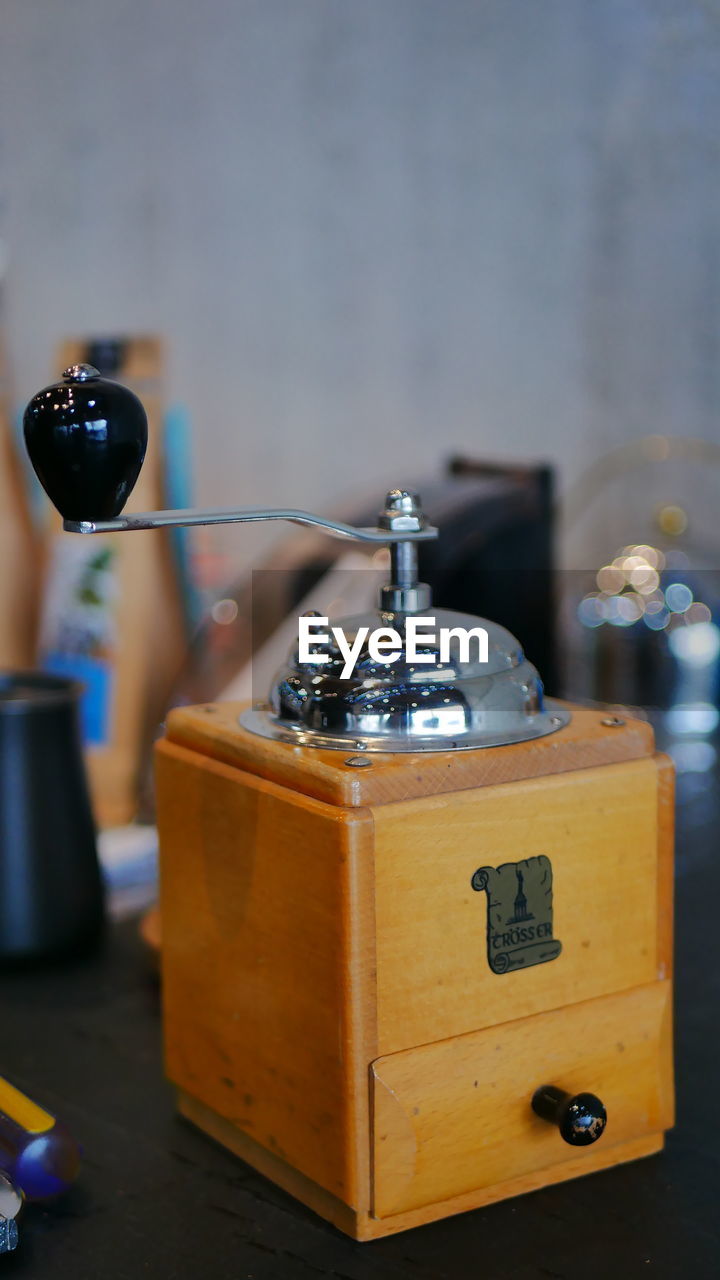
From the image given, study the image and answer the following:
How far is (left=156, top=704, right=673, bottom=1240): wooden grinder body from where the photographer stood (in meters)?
0.59

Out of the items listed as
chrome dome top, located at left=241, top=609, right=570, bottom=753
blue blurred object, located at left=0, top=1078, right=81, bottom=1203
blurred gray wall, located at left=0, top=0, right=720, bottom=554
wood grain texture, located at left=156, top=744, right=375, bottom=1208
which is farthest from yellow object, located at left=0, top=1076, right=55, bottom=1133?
blurred gray wall, located at left=0, top=0, right=720, bottom=554

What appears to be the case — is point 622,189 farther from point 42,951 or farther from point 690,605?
point 42,951

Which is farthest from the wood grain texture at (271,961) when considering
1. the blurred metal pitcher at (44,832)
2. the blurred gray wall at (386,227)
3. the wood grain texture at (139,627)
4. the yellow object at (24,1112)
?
the blurred gray wall at (386,227)

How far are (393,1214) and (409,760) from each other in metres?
0.22

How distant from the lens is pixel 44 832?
3.05 ft

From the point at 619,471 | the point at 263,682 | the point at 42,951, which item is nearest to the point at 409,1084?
the point at 42,951

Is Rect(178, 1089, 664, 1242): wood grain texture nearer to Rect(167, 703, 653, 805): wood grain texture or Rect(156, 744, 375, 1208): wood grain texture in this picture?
Rect(156, 744, 375, 1208): wood grain texture

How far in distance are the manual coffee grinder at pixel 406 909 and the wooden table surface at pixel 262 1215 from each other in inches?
0.7

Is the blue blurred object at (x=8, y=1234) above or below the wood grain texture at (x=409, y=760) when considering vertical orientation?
below

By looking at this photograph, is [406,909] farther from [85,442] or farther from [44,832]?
[44,832]

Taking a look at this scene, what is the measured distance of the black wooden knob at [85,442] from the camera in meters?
0.55

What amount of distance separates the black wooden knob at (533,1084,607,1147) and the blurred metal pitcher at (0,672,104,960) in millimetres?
440

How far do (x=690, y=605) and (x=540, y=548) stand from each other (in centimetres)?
33

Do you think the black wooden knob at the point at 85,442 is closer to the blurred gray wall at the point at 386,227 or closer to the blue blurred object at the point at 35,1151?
the blue blurred object at the point at 35,1151
